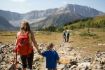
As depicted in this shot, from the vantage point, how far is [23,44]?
39.1 feet

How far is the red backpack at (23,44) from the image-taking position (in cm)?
1184

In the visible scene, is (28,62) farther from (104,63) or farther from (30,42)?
(104,63)

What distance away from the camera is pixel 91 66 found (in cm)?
1672

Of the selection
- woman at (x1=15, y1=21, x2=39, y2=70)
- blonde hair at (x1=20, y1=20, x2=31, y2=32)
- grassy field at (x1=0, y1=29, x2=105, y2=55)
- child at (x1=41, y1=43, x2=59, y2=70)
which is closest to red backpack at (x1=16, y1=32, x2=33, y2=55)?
woman at (x1=15, y1=21, x2=39, y2=70)

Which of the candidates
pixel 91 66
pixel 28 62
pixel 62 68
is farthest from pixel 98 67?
pixel 28 62

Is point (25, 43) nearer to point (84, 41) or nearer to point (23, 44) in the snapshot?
point (23, 44)

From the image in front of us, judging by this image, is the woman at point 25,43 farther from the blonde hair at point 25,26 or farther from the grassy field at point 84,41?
the grassy field at point 84,41

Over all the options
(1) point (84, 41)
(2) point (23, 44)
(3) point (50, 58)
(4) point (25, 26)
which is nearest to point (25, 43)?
(2) point (23, 44)

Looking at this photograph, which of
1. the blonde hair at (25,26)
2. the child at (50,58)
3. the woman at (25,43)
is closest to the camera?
the blonde hair at (25,26)

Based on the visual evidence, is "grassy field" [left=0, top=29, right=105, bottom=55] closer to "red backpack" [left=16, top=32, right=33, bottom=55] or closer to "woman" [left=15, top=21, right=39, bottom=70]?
"woman" [left=15, top=21, right=39, bottom=70]

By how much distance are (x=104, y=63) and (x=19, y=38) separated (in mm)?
6439

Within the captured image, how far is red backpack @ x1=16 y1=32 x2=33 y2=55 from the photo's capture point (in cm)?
1184

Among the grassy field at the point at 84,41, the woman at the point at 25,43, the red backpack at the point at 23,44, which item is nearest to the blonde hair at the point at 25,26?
the woman at the point at 25,43

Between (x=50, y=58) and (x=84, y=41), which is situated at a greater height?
(x=50, y=58)
